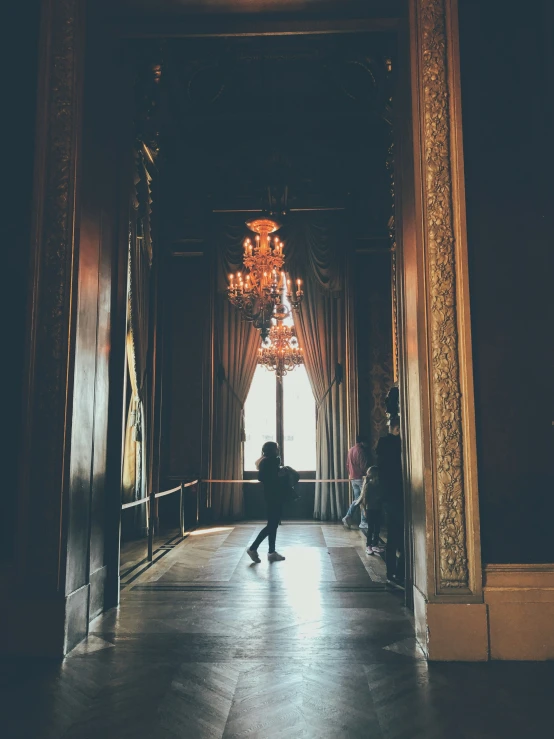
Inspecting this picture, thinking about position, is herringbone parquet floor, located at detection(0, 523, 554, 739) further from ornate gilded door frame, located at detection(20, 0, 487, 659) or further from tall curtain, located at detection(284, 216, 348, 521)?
tall curtain, located at detection(284, 216, 348, 521)

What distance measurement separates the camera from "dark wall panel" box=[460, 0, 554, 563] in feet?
10.4

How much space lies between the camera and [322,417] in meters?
9.23

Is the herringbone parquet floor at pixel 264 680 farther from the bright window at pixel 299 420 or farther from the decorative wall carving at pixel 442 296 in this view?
the bright window at pixel 299 420

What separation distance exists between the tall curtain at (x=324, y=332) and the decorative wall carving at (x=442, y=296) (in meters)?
5.75

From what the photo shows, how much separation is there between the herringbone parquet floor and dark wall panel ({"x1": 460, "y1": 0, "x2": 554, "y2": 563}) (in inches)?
32.2

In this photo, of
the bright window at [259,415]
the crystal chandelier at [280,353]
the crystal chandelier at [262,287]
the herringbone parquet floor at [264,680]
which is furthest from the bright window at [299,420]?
the herringbone parquet floor at [264,680]

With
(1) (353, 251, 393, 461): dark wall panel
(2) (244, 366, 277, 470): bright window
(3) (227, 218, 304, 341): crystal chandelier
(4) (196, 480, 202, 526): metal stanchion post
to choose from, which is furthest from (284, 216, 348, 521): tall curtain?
(4) (196, 480, 202, 526): metal stanchion post

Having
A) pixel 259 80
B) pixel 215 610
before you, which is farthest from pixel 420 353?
pixel 259 80

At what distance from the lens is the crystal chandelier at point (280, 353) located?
29.0 feet

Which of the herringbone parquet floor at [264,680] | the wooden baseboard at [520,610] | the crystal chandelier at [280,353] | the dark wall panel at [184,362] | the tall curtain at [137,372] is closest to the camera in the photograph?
the herringbone parquet floor at [264,680]

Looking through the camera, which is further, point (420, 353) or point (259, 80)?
point (259, 80)

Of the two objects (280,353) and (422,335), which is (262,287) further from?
(422,335)

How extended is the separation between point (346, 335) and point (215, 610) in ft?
19.4

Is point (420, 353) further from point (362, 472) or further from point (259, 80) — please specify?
point (259, 80)
